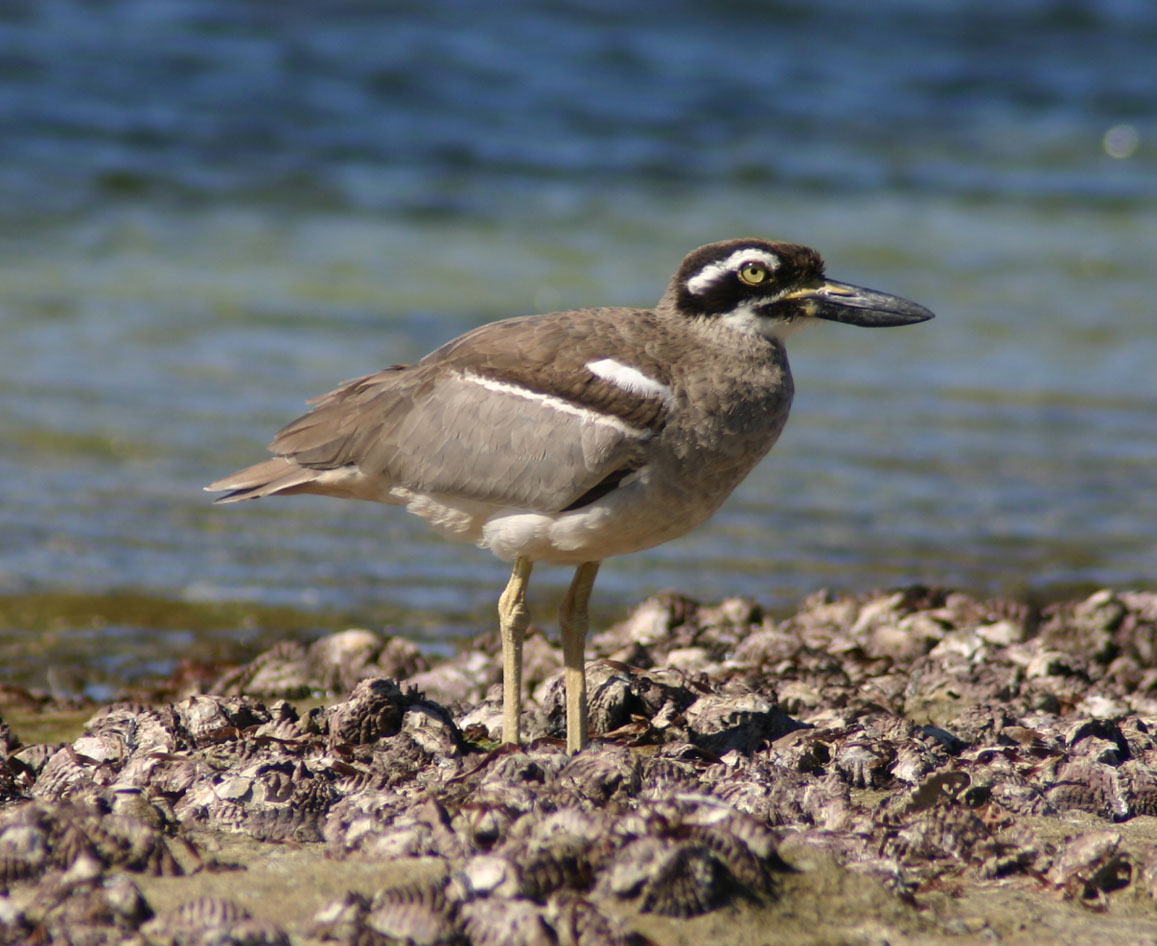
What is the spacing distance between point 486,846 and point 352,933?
24.7 inches

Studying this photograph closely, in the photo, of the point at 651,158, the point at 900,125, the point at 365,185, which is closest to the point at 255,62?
the point at 365,185

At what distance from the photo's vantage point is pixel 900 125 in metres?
21.0

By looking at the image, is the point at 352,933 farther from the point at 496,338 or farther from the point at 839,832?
the point at 496,338

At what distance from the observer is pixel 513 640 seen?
5.71 metres

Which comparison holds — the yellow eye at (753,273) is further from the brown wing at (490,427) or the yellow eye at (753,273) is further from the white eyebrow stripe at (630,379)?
the white eyebrow stripe at (630,379)

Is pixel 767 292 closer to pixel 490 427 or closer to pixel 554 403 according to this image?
pixel 554 403

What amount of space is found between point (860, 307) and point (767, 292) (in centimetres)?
Answer: 40

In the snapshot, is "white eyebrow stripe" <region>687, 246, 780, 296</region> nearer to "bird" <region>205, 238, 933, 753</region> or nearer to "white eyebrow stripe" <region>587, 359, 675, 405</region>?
"bird" <region>205, 238, 933, 753</region>

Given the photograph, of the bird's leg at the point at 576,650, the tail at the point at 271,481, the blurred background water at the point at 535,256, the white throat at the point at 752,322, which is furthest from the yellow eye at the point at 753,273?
the blurred background water at the point at 535,256

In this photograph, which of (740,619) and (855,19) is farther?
(855,19)

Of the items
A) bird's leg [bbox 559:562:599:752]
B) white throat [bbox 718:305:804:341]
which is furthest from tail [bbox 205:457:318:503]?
white throat [bbox 718:305:804:341]

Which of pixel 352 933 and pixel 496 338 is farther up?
pixel 496 338

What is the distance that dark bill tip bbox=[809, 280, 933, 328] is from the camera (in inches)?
231

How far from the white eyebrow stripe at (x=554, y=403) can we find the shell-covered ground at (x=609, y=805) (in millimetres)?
1098
